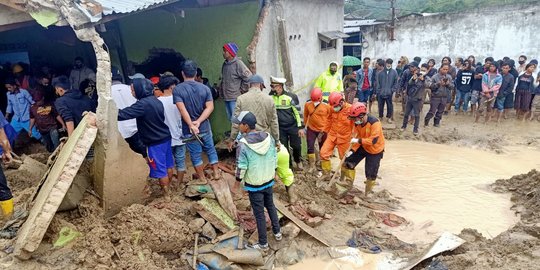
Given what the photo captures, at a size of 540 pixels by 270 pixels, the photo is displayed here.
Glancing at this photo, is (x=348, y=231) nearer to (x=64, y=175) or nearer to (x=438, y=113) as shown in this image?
(x=64, y=175)

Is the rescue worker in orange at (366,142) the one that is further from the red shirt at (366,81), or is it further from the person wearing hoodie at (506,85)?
the person wearing hoodie at (506,85)

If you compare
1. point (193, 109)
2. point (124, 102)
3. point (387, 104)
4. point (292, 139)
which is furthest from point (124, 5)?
point (387, 104)

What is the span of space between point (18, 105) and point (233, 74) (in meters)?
4.13

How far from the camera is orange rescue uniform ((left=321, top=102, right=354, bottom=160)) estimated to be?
674 cm

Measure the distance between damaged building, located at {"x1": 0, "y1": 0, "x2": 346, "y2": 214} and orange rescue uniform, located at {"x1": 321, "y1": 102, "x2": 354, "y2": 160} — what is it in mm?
1269

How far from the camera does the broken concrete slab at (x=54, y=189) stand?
13.3ft

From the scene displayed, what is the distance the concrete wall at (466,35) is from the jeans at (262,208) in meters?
13.7

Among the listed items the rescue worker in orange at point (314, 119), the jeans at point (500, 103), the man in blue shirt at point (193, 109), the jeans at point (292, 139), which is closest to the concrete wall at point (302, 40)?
the rescue worker in orange at point (314, 119)

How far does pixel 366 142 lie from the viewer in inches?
245

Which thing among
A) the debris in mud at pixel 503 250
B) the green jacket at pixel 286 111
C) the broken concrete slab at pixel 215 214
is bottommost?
the debris in mud at pixel 503 250

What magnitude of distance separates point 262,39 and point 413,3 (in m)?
26.0

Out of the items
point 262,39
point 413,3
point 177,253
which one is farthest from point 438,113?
point 413,3

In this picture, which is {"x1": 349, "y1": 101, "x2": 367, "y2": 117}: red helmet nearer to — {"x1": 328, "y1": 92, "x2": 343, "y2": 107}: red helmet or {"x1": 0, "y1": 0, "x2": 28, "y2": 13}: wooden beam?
{"x1": 328, "y1": 92, "x2": 343, "y2": 107}: red helmet

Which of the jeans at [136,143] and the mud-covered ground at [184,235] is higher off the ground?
the jeans at [136,143]
